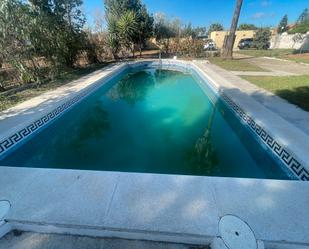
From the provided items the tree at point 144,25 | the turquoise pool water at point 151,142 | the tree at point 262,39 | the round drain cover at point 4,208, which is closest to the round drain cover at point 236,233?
the turquoise pool water at point 151,142

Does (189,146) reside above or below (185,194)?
below

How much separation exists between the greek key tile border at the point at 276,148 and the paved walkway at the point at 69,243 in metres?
1.99

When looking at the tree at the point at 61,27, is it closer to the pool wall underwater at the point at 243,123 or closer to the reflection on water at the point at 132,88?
the pool wall underwater at the point at 243,123

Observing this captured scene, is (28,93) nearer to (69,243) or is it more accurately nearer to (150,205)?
(69,243)

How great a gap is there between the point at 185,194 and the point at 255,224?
2.24 feet

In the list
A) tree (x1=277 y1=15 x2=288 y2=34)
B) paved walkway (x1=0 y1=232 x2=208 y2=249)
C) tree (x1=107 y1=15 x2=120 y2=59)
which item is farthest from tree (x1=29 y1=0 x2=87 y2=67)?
tree (x1=277 y1=15 x2=288 y2=34)

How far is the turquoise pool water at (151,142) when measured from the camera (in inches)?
129

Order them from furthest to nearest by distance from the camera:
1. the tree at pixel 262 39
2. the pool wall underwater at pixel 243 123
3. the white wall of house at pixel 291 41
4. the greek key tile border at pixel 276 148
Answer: the tree at pixel 262 39, the white wall of house at pixel 291 41, the pool wall underwater at pixel 243 123, the greek key tile border at pixel 276 148

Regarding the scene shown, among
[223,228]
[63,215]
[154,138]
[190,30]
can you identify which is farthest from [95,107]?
[190,30]

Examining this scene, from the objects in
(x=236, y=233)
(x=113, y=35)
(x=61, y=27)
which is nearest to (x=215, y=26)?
(x=113, y=35)

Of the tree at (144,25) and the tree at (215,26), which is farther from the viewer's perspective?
the tree at (215,26)

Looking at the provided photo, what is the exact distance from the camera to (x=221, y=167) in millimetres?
3244

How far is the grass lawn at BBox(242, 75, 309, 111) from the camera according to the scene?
5.05 metres

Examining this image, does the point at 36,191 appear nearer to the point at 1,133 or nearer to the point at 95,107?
the point at 1,133
